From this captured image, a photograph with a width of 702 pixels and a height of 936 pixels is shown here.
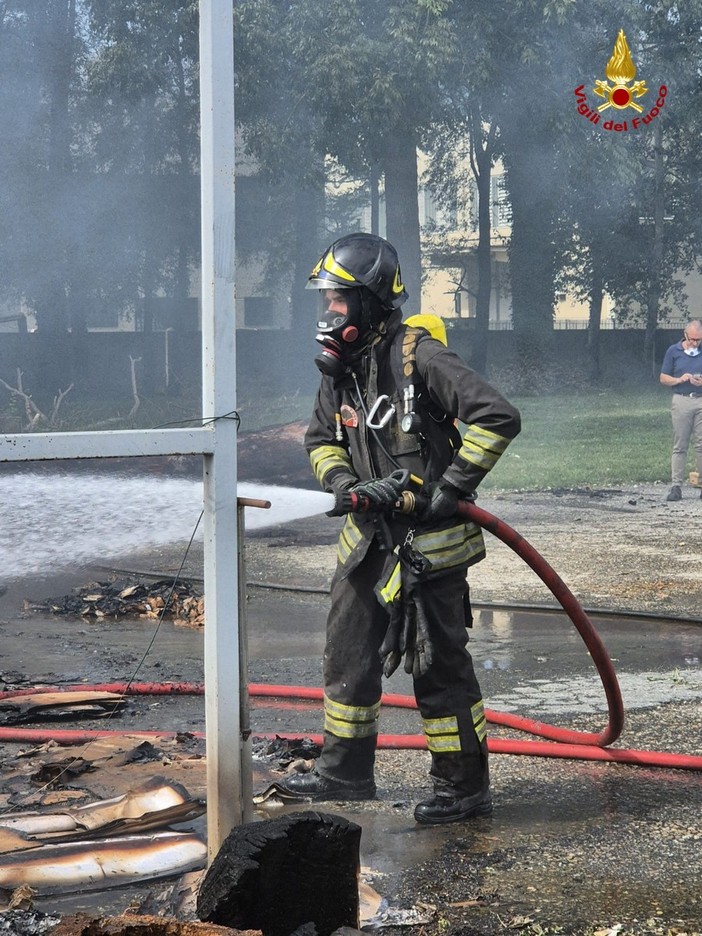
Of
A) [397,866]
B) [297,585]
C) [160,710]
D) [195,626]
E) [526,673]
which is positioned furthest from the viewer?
[297,585]

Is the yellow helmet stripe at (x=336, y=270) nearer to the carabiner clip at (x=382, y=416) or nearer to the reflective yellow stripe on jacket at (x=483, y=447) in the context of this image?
the carabiner clip at (x=382, y=416)

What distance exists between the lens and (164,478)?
8047mm

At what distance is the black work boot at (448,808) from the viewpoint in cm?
364

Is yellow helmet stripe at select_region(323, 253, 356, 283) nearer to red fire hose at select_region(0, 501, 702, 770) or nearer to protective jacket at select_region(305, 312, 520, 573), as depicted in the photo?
protective jacket at select_region(305, 312, 520, 573)

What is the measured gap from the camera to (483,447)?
3.56 m

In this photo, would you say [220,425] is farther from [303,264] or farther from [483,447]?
[303,264]

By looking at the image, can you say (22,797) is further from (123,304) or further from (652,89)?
(652,89)

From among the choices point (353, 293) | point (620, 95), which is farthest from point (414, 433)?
point (620, 95)

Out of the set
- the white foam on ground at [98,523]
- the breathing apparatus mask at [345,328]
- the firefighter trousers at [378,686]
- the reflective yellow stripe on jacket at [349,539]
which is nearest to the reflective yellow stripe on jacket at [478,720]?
the firefighter trousers at [378,686]

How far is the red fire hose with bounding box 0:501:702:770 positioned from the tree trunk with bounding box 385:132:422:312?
1299 centimetres

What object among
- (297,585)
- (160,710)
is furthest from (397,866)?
(297,585)

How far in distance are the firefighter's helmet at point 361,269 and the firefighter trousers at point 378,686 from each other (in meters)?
0.81

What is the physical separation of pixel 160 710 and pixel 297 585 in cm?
280

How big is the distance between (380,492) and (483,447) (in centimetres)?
33
